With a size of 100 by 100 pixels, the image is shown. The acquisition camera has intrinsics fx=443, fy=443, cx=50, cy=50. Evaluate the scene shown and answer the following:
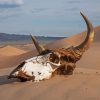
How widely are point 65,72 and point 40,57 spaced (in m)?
0.63

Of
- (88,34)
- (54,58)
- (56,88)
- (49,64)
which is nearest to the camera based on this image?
(56,88)

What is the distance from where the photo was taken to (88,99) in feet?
20.2

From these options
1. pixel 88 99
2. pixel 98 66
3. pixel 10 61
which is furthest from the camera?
pixel 10 61

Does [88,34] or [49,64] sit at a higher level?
[88,34]

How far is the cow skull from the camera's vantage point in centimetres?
761

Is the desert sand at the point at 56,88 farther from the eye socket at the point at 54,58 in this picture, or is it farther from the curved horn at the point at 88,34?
the curved horn at the point at 88,34

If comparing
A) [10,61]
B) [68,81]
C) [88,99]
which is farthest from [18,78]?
[10,61]

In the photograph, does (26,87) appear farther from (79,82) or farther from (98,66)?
(98,66)

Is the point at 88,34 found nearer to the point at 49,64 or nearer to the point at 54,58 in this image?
the point at 54,58

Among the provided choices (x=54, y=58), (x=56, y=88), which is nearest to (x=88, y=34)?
(x=54, y=58)

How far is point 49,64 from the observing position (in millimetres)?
7867

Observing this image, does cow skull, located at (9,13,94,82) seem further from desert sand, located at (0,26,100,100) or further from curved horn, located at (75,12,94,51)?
desert sand, located at (0,26,100,100)

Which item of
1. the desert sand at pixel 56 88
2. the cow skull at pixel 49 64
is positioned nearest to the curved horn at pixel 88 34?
the cow skull at pixel 49 64

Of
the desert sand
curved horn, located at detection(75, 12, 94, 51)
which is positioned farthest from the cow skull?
the desert sand
